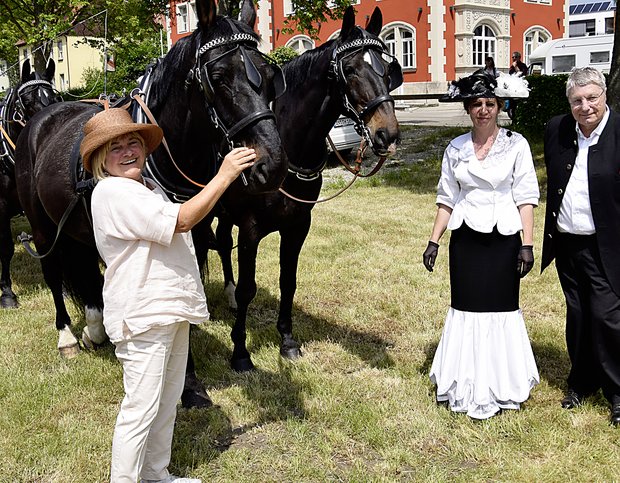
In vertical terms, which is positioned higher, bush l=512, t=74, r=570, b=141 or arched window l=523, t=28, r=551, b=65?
arched window l=523, t=28, r=551, b=65

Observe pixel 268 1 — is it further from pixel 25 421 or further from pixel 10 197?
pixel 25 421

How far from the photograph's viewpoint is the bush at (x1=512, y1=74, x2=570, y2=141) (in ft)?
45.2

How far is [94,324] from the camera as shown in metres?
5.02

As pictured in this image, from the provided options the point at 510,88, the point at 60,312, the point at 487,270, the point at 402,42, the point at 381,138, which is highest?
the point at 402,42

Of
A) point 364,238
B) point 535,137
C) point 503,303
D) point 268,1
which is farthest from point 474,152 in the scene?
point 268,1

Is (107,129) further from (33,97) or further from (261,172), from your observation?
(33,97)

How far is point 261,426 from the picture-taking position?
12.6 feet

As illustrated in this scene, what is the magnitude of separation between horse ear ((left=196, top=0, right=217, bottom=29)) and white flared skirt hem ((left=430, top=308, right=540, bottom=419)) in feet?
7.50

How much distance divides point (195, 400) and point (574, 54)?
2595cm

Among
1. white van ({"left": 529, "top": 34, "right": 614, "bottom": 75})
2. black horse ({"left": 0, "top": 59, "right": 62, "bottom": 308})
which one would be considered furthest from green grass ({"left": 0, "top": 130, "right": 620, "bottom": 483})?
white van ({"left": 529, "top": 34, "right": 614, "bottom": 75})

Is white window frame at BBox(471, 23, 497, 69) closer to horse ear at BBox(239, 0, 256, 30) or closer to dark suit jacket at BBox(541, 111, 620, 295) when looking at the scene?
dark suit jacket at BBox(541, 111, 620, 295)

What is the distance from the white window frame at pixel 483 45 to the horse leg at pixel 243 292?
99.2ft

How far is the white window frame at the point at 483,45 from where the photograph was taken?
3241 cm

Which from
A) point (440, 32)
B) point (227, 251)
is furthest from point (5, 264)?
point (440, 32)
